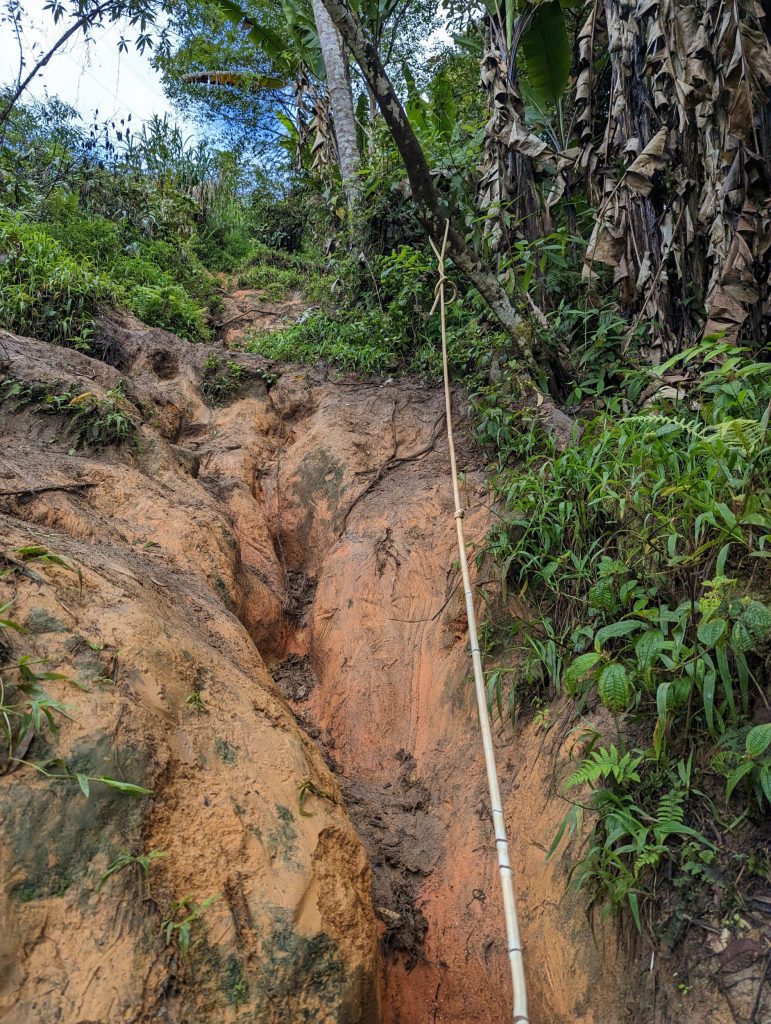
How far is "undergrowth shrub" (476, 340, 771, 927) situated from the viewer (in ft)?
7.91

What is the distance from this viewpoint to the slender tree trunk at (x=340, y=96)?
827 centimetres

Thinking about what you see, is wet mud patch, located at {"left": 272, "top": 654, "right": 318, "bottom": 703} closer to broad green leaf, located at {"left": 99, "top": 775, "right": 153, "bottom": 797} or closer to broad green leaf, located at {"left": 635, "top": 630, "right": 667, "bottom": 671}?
broad green leaf, located at {"left": 99, "top": 775, "right": 153, "bottom": 797}

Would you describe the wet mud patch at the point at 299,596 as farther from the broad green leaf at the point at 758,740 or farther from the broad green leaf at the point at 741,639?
the broad green leaf at the point at 758,740

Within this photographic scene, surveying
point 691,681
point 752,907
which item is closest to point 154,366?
point 691,681

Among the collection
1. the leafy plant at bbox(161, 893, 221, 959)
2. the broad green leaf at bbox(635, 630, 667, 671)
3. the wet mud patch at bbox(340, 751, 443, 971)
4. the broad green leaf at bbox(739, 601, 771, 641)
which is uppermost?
the broad green leaf at bbox(739, 601, 771, 641)

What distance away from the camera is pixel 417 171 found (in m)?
4.23

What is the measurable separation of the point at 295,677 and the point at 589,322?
347cm

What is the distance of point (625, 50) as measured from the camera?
480 centimetres

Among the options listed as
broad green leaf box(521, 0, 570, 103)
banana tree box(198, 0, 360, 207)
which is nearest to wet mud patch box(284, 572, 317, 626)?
banana tree box(198, 0, 360, 207)

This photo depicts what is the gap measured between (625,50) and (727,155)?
55.9 inches

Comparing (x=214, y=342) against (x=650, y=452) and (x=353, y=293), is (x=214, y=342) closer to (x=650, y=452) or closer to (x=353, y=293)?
(x=353, y=293)

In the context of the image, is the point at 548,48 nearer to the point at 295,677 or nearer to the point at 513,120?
the point at 513,120

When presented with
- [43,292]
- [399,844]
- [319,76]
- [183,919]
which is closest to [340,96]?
[319,76]

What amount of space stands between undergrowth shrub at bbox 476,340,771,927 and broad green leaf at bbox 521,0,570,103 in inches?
130
